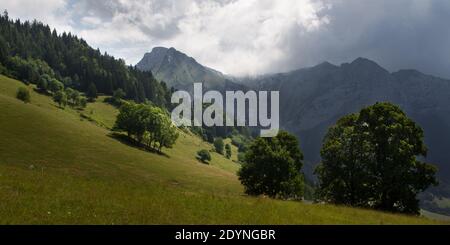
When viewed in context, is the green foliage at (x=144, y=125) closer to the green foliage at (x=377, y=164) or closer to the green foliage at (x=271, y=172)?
the green foliage at (x=271, y=172)

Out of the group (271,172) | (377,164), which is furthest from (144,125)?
(377,164)

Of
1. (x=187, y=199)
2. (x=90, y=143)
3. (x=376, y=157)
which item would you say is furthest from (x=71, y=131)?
(x=187, y=199)

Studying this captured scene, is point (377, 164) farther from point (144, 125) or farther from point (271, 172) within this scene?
point (144, 125)

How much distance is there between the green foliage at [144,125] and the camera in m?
164

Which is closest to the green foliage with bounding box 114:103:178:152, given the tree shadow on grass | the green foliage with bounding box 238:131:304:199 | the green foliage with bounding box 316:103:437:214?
the tree shadow on grass

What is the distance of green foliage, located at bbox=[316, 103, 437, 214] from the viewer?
4578 cm

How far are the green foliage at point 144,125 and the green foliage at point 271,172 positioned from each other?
105 metres

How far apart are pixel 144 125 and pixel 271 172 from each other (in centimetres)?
10944

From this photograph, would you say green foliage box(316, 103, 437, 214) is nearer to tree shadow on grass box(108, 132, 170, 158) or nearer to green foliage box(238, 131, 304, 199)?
green foliage box(238, 131, 304, 199)

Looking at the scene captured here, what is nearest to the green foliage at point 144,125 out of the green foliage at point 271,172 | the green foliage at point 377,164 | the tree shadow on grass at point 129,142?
the tree shadow on grass at point 129,142

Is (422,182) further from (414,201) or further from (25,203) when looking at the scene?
(25,203)
